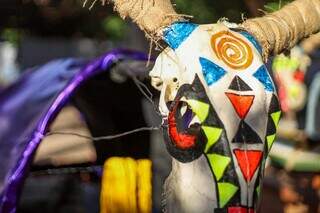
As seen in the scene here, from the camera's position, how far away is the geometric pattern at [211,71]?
205cm

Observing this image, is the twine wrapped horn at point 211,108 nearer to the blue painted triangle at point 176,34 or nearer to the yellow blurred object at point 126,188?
the blue painted triangle at point 176,34

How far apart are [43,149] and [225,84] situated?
2772 millimetres

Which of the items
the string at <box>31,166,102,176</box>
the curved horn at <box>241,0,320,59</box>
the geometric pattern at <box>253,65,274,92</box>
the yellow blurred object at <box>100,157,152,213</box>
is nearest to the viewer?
the geometric pattern at <box>253,65,274,92</box>

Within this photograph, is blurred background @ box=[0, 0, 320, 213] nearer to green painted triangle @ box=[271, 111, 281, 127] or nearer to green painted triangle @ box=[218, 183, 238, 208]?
green painted triangle @ box=[271, 111, 281, 127]

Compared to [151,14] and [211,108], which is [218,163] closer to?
[211,108]

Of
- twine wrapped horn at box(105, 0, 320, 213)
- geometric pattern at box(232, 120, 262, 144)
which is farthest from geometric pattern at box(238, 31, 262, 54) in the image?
geometric pattern at box(232, 120, 262, 144)

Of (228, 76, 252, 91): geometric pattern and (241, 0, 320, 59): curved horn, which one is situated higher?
(241, 0, 320, 59): curved horn

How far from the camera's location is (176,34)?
212 cm

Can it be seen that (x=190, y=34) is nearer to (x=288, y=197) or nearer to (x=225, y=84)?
(x=225, y=84)

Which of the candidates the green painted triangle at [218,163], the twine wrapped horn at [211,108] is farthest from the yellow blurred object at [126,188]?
the green painted triangle at [218,163]

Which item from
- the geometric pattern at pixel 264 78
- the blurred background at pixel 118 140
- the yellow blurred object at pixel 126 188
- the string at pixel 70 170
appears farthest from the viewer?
the string at pixel 70 170

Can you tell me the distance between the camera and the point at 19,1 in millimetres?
5496

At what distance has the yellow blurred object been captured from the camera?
2.60 m

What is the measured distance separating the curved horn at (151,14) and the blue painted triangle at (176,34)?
0.7 inches
